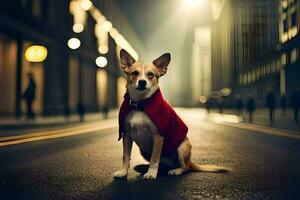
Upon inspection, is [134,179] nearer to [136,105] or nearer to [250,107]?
[136,105]

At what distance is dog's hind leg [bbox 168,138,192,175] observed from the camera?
14.1 feet

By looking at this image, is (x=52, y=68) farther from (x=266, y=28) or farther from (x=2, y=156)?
(x=266, y=28)

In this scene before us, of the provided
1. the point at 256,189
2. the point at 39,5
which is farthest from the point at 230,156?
the point at 39,5

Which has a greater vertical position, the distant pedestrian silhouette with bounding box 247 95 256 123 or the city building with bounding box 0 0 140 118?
the city building with bounding box 0 0 140 118

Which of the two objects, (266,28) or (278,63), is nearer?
(278,63)

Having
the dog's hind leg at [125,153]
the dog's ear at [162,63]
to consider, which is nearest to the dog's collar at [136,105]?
the dog's hind leg at [125,153]

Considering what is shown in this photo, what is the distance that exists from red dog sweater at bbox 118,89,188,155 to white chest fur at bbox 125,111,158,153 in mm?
47

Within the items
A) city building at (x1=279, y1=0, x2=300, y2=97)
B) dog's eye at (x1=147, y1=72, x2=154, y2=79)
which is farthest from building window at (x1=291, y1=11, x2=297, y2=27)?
dog's eye at (x1=147, y1=72, x2=154, y2=79)

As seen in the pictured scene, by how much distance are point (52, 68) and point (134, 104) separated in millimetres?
21935

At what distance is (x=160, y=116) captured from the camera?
4.14 m

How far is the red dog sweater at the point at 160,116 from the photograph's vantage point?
4113 mm

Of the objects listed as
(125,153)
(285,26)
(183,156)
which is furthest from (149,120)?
(285,26)

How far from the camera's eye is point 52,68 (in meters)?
25.1

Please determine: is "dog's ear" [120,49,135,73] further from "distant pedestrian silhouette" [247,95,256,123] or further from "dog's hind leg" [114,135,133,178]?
"distant pedestrian silhouette" [247,95,256,123]
